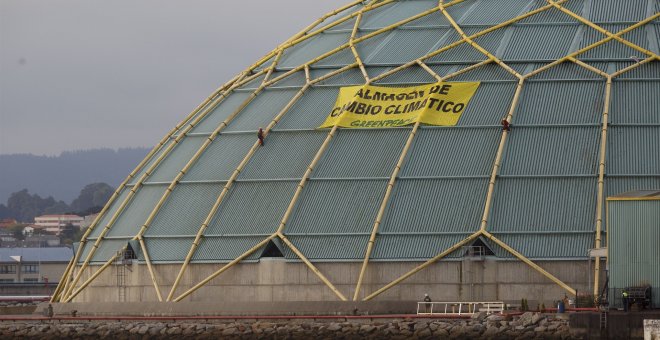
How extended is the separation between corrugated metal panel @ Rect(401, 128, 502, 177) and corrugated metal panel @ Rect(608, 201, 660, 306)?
16846 millimetres

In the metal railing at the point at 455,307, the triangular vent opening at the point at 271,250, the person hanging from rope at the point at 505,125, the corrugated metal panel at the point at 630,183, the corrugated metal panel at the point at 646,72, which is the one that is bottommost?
the metal railing at the point at 455,307

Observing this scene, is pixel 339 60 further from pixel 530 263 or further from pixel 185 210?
pixel 530 263

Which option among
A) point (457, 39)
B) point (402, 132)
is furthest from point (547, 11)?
point (402, 132)

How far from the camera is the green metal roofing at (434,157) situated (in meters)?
103

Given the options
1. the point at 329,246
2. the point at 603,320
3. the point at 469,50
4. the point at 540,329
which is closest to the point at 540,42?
the point at 469,50

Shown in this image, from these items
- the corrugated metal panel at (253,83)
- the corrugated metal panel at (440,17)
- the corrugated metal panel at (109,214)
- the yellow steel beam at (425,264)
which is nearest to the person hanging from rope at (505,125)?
the yellow steel beam at (425,264)

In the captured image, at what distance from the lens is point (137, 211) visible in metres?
115

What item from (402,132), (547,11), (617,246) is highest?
(547,11)

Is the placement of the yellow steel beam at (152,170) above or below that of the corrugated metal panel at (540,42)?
below

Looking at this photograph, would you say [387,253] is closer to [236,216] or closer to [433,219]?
[433,219]

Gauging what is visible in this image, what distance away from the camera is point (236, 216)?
109 m

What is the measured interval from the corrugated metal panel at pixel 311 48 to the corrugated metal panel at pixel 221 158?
7.81 m

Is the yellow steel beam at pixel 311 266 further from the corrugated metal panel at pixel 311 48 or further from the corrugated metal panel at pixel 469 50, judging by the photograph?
the corrugated metal panel at pixel 311 48

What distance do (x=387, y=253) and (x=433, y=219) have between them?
3.40m
